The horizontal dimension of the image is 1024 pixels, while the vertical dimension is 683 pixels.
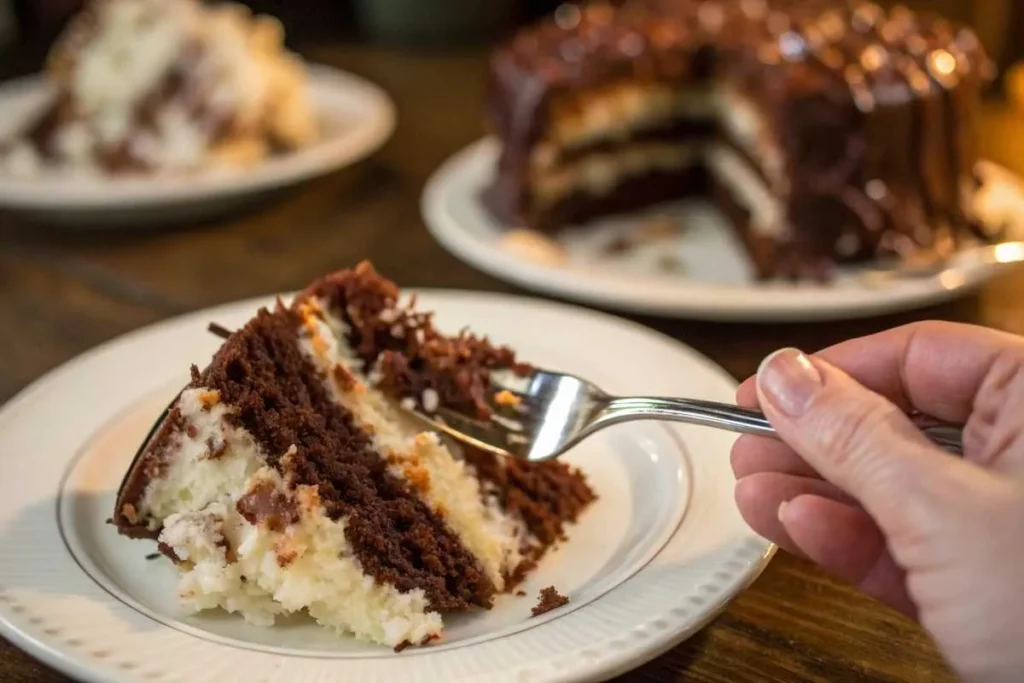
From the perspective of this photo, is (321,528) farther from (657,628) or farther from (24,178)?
(24,178)

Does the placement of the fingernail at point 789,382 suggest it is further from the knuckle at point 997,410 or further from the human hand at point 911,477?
the knuckle at point 997,410

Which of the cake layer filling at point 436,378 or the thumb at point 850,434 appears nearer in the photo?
the thumb at point 850,434

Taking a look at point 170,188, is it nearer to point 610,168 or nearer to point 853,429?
point 610,168

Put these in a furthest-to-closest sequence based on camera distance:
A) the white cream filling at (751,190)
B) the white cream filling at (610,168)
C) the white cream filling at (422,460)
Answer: the white cream filling at (610,168) < the white cream filling at (751,190) < the white cream filling at (422,460)

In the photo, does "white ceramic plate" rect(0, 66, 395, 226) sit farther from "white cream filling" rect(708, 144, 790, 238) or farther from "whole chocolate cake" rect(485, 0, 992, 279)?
"white cream filling" rect(708, 144, 790, 238)

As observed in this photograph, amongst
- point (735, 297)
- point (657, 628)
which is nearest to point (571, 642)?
point (657, 628)

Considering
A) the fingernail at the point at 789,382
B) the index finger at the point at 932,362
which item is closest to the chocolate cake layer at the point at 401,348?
the index finger at the point at 932,362

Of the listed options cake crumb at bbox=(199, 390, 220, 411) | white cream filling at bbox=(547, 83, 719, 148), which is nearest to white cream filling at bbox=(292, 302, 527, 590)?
cake crumb at bbox=(199, 390, 220, 411)
